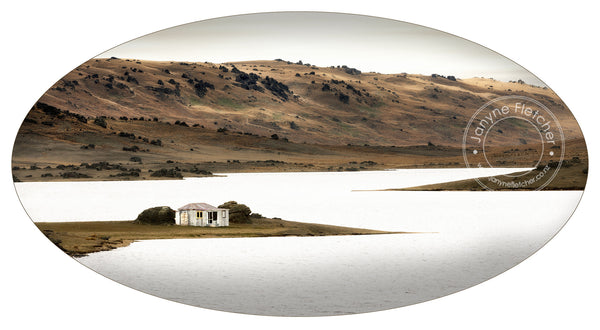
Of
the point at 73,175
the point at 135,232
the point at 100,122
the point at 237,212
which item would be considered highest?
the point at 100,122

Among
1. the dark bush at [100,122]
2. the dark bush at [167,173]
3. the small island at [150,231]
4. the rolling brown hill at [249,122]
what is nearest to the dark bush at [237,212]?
the small island at [150,231]

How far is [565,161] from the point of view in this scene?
51.4ft

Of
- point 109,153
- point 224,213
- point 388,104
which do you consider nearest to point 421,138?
point 388,104

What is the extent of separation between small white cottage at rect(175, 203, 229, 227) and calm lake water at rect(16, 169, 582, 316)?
0.36 ft

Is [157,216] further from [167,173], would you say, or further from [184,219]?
[167,173]

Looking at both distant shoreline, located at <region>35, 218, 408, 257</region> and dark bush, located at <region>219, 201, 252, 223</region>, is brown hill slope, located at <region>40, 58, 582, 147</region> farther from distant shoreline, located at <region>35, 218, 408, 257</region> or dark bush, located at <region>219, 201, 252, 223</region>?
distant shoreline, located at <region>35, 218, 408, 257</region>

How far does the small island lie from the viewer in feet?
49.5

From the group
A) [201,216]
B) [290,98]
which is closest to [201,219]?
[201,216]

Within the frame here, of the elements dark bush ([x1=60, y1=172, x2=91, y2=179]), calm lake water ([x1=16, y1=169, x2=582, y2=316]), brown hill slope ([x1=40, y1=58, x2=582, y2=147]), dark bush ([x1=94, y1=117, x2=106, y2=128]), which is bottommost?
calm lake water ([x1=16, y1=169, x2=582, y2=316])

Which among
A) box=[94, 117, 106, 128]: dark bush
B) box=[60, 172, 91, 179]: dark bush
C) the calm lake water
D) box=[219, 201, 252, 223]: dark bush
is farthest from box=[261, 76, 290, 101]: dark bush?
box=[60, 172, 91, 179]: dark bush

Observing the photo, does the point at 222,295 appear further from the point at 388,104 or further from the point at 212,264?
the point at 388,104

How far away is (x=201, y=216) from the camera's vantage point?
50.0ft

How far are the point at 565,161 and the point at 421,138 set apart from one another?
2.05 meters

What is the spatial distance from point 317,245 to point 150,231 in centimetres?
224
